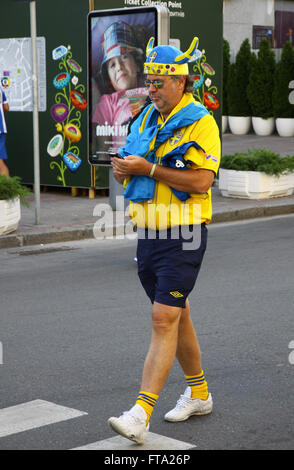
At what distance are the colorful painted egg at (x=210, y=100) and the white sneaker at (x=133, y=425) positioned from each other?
11.4m

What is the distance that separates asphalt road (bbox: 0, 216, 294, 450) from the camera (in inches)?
183

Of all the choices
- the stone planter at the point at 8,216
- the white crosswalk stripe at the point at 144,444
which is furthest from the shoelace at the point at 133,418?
the stone planter at the point at 8,216

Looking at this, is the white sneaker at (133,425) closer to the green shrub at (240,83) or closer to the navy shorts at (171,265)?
the navy shorts at (171,265)

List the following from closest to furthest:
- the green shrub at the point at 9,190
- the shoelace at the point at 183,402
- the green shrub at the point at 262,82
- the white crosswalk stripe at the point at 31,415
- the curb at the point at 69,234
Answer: the white crosswalk stripe at the point at 31,415
the shoelace at the point at 183,402
the curb at the point at 69,234
the green shrub at the point at 9,190
the green shrub at the point at 262,82

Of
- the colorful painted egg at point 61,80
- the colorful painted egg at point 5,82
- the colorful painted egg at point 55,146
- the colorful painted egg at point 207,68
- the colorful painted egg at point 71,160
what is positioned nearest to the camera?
the colorful painted egg at point 61,80

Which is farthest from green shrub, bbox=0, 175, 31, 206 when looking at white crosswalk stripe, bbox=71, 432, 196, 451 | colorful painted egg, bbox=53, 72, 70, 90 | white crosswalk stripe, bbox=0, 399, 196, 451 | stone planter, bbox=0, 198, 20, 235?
white crosswalk stripe, bbox=71, 432, 196, 451

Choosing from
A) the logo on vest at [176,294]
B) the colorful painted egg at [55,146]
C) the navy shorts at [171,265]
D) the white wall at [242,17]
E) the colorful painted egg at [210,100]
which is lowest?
the colorful painted egg at [55,146]

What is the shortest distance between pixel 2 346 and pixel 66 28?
8663mm

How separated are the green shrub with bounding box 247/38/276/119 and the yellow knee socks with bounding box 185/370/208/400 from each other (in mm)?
20332

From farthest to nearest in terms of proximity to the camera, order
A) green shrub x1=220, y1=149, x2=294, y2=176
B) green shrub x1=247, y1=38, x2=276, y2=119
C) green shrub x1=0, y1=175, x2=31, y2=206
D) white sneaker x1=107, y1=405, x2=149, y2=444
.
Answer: green shrub x1=247, y1=38, x2=276, y2=119
green shrub x1=220, y1=149, x2=294, y2=176
green shrub x1=0, y1=175, x2=31, y2=206
white sneaker x1=107, y1=405, x2=149, y2=444

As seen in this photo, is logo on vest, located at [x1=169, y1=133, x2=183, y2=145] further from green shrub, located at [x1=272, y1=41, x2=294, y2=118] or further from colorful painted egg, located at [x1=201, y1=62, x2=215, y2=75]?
green shrub, located at [x1=272, y1=41, x2=294, y2=118]

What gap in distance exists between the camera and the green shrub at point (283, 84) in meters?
24.1
